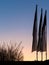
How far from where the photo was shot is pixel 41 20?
32344 mm

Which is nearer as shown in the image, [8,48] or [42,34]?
[42,34]

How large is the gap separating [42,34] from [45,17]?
7.29ft

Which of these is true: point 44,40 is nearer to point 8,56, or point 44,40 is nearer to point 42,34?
point 42,34

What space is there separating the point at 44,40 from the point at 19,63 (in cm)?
681

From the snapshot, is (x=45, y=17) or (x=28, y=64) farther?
(x=45, y=17)

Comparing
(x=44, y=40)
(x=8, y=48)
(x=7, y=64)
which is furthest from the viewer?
(x=8, y=48)

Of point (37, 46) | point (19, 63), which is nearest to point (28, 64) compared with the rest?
point (19, 63)

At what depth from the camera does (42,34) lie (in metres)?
31.6

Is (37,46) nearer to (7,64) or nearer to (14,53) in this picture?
(7,64)

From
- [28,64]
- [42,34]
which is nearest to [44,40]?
[42,34]

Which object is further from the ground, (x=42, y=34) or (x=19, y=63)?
(x=42, y=34)

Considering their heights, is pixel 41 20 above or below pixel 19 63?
above

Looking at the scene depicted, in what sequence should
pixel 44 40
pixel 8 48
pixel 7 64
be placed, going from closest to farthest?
pixel 7 64 < pixel 44 40 < pixel 8 48

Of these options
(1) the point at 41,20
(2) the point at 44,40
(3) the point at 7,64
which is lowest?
(3) the point at 7,64
